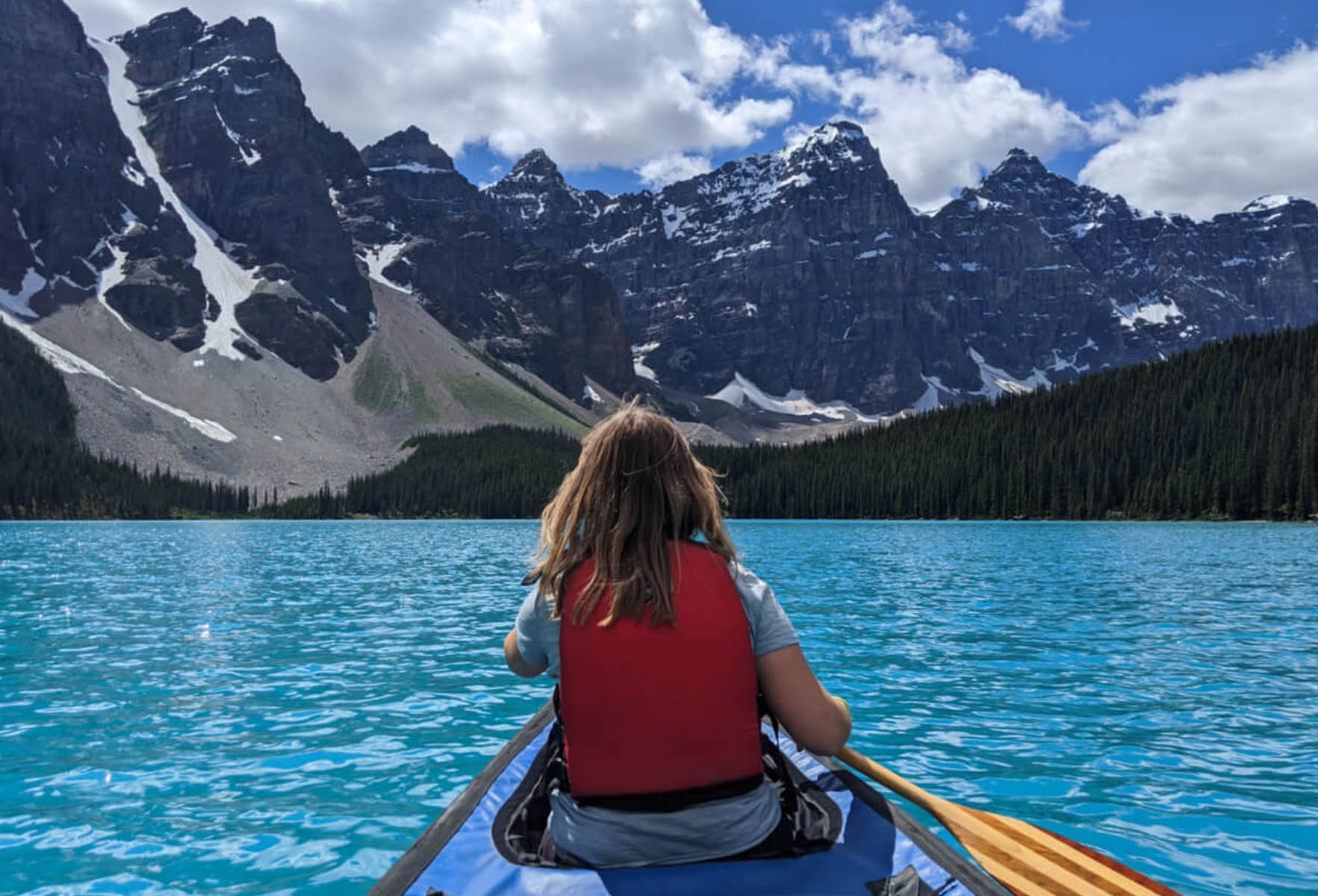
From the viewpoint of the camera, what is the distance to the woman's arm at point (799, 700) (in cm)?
461

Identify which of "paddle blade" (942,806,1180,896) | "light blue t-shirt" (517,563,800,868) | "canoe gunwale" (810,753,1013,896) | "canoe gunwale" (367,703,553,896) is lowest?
"paddle blade" (942,806,1180,896)

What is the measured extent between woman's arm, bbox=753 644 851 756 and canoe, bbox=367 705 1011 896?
0.72 metres

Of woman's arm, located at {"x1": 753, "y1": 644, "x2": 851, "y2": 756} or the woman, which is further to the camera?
woman's arm, located at {"x1": 753, "y1": 644, "x2": 851, "y2": 756}

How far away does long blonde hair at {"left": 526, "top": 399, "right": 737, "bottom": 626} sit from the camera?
4414 millimetres

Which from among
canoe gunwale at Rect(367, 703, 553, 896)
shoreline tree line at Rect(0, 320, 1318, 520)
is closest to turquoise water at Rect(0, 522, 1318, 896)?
canoe gunwale at Rect(367, 703, 553, 896)

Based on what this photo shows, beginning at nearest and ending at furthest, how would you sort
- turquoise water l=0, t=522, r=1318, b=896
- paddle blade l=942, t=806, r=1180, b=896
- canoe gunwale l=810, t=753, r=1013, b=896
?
canoe gunwale l=810, t=753, r=1013, b=896 < paddle blade l=942, t=806, r=1180, b=896 < turquoise water l=0, t=522, r=1318, b=896

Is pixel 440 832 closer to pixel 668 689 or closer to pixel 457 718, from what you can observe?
pixel 668 689

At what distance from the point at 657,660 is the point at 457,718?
957 centimetres

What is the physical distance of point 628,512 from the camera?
180 inches

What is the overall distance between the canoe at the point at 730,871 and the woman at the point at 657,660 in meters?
0.15

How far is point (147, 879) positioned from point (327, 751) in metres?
3.74

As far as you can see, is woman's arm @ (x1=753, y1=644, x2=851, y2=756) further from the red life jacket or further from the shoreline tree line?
the shoreline tree line

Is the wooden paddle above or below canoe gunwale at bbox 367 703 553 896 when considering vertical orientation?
below

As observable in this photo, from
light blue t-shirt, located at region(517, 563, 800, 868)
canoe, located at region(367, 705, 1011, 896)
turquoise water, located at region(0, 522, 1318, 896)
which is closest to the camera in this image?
light blue t-shirt, located at region(517, 563, 800, 868)
